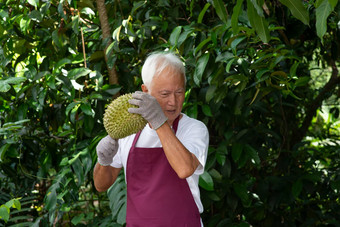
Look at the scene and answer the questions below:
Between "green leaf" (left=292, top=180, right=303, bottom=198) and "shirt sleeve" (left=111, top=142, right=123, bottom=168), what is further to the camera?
"green leaf" (left=292, top=180, right=303, bottom=198)

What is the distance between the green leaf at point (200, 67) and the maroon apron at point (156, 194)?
27 cm

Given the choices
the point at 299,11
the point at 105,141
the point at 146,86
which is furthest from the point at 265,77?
the point at 299,11

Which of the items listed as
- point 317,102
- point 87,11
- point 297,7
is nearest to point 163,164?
point 297,7

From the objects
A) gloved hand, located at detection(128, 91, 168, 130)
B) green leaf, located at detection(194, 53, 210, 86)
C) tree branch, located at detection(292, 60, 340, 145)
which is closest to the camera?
gloved hand, located at detection(128, 91, 168, 130)

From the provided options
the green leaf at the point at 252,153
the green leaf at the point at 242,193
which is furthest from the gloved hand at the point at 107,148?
the green leaf at the point at 242,193

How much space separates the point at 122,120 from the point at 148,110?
0.31ft

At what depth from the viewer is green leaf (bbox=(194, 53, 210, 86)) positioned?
176 centimetres

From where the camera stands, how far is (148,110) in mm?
1313

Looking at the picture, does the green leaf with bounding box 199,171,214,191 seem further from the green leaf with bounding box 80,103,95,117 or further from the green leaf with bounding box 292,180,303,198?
the green leaf with bounding box 292,180,303,198

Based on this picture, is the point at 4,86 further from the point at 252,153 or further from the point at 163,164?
the point at 252,153

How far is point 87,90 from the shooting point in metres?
2.24

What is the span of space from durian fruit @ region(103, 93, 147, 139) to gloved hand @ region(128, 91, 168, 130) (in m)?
0.05

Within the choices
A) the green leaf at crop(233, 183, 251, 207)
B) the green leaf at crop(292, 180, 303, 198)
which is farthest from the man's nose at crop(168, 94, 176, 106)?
the green leaf at crop(292, 180, 303, 198)

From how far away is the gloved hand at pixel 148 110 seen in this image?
1.31m
